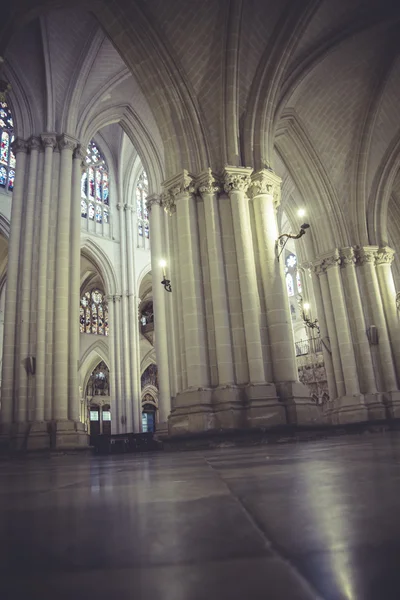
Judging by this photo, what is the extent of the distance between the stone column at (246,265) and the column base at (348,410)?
238 inches

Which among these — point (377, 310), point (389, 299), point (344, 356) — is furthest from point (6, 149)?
point (389, 299)

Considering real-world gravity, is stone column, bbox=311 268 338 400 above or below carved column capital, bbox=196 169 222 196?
below

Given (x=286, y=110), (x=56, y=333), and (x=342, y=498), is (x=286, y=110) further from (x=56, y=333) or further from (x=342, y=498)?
(x=342, y=498)

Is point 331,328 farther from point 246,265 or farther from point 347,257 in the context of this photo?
point 246,265

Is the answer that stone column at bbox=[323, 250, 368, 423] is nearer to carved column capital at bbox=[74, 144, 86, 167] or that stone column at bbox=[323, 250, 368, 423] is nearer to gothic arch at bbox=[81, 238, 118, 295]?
carved column capital at bbox=[74, 144, 86, 167]

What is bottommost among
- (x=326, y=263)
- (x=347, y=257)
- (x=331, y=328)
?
(x=331, y=328)

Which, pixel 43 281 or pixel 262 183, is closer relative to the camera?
pixel 262 183

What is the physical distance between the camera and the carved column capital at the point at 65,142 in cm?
1480

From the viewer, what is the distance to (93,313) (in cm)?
3250

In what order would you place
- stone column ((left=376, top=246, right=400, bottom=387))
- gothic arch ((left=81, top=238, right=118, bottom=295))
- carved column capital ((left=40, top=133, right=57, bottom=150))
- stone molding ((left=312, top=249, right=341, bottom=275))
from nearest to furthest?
carved column capital ((left=40, top=133, right=57, bottom=150)) → stone column ((left=376, top=246, right=400, bottom=387)) → stone molding ((left=312, top=249, right=341, bottom=275)) → gothic arch ((left=81, top=238, right=118, bottom=295))

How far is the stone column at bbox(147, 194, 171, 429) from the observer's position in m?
15.2

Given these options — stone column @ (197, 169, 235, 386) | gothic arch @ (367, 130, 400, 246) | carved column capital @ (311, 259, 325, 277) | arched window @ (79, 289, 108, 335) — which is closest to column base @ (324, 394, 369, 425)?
carved column capital @ (311, 259, 325, 277)

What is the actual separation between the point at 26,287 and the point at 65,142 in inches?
197

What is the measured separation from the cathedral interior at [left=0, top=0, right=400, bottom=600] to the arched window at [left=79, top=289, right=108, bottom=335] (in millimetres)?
10261
